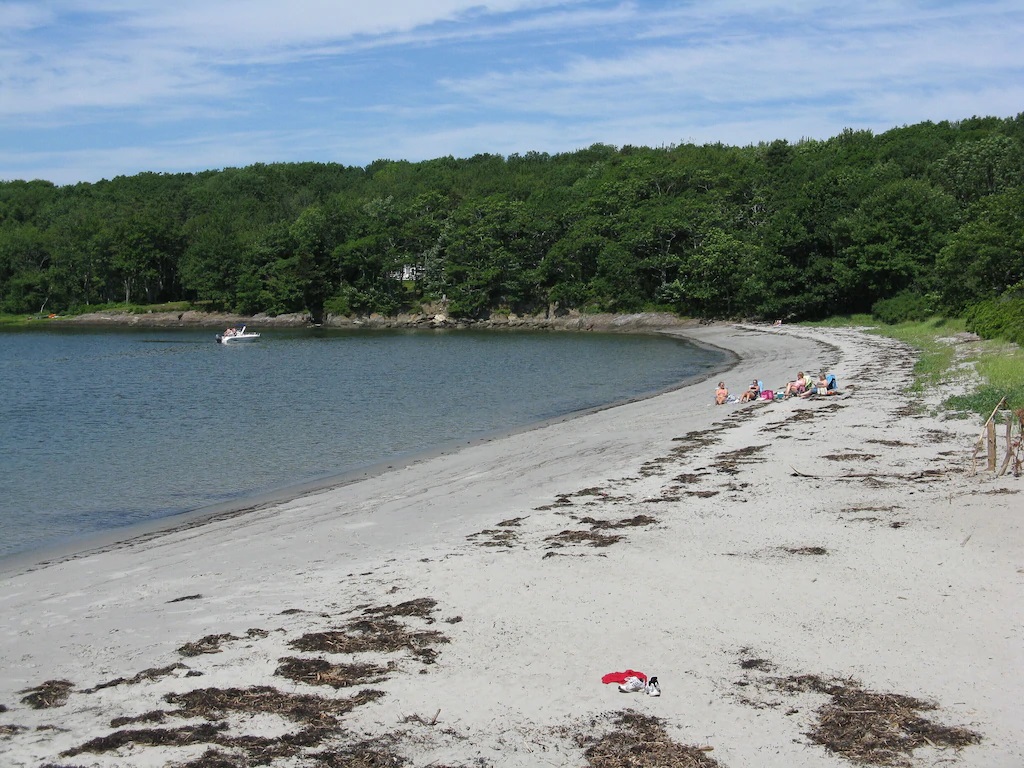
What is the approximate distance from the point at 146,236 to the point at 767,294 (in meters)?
78.5

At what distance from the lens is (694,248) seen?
278ft

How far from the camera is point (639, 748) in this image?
6.47 metres

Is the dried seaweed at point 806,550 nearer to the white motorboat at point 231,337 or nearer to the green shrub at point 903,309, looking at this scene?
the green shrub at point 903,309

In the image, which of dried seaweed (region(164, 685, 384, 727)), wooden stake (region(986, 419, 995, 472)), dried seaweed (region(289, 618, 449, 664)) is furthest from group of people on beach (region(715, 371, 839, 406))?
dried seaweed (region(164, 685, 384, 727))

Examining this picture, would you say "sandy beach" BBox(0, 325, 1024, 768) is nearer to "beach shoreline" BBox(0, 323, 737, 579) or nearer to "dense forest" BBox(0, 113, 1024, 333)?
"beach shoreline" BBox(0, 323, 737, 579)

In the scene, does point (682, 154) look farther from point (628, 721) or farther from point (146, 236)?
point (628, 721)

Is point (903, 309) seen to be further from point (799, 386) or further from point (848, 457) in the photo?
point (848, 457)

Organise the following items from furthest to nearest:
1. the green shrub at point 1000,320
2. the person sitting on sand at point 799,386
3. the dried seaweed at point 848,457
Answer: the green shrub at point 1000,320
the person sitting on sand at point 799,386
the dried seaweed at point 848,457

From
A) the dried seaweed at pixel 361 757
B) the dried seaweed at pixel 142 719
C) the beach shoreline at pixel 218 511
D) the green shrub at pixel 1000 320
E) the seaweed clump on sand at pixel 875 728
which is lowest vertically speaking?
the beach shoreline at pixel 218 511

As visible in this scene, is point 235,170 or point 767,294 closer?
point 767,294

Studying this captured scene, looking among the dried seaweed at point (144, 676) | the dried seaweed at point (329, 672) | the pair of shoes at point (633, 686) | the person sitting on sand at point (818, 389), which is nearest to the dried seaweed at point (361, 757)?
the dried seaweed at point (329, 672)

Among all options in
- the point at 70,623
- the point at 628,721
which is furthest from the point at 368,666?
the point at 70,623

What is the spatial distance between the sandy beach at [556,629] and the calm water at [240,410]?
436cm

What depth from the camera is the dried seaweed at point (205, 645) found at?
8.55 m
